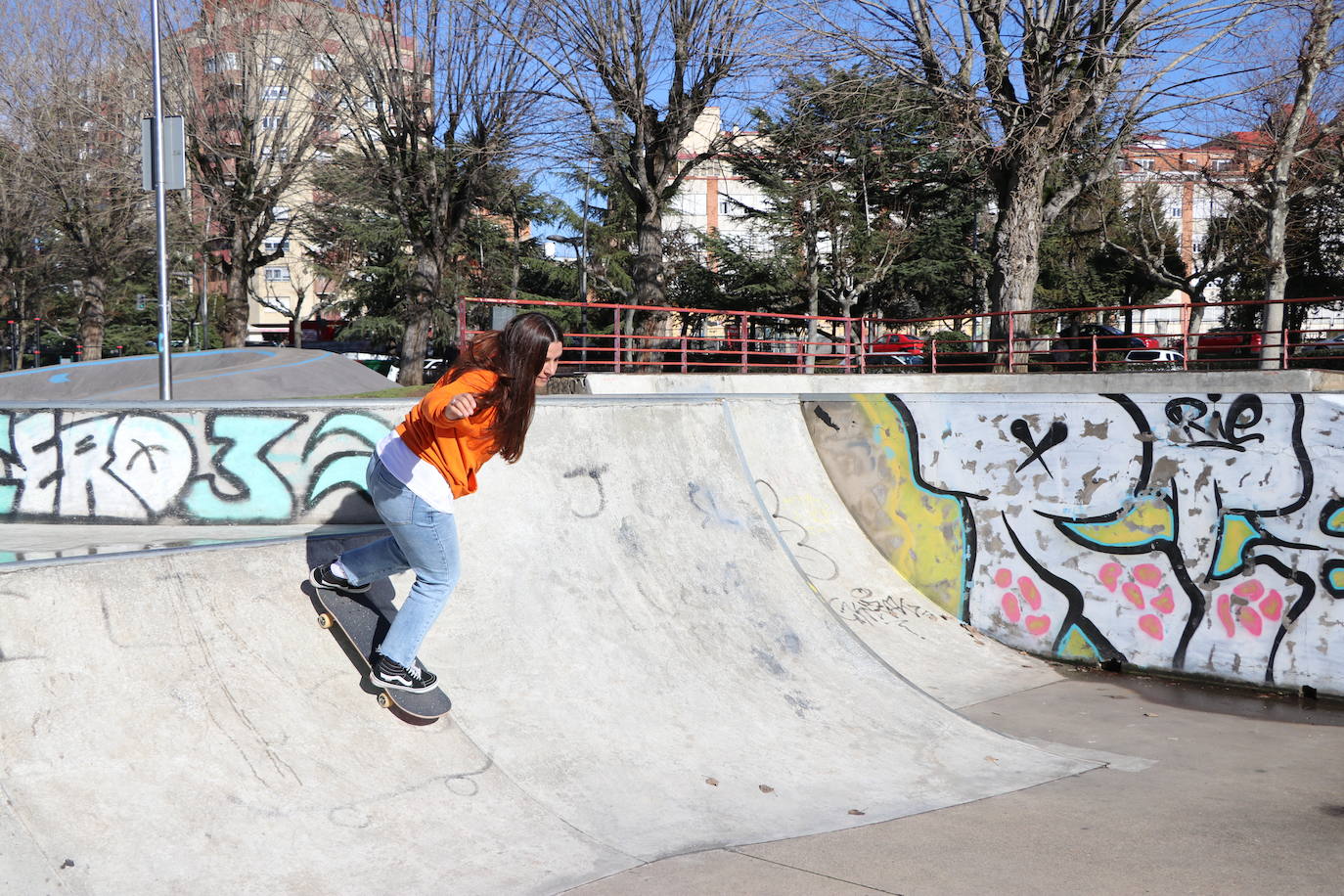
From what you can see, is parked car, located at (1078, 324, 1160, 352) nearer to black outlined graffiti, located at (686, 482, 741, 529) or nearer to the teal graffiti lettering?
black outlined graffiti, located at (686, 482, 741, 529)

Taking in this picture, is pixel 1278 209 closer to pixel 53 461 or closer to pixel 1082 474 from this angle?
pixel 1082 474

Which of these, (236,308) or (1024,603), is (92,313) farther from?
(1024,603)

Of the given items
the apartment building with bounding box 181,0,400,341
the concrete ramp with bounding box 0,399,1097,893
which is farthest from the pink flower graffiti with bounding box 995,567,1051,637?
the apartment building with bounding box 181,0,400,341

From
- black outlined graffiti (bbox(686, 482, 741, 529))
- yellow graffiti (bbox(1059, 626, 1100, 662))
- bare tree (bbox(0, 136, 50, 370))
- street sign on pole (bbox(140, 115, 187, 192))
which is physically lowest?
yellow graffiti (bbox(1059, 626, 1100, 662))

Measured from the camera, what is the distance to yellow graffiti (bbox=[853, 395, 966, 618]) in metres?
8.10

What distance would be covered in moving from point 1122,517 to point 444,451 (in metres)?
5.67

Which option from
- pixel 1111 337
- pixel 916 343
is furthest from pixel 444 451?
pixel 916 343

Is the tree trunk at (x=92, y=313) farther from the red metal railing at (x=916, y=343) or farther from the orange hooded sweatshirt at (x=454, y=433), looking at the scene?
the orange hooded sweatshirt at (x=454, y=433)

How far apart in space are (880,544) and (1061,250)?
115 ft

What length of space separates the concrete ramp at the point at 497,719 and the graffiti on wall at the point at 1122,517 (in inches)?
89.1

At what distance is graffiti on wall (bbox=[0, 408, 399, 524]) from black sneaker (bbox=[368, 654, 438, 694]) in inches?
85.2

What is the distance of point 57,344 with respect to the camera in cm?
5903

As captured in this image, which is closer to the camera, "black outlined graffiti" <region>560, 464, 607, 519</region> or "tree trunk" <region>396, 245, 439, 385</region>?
"black outlined graffiti" <region>560, 464, 607, 519</region>

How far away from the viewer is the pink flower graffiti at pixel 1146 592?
7289mm
